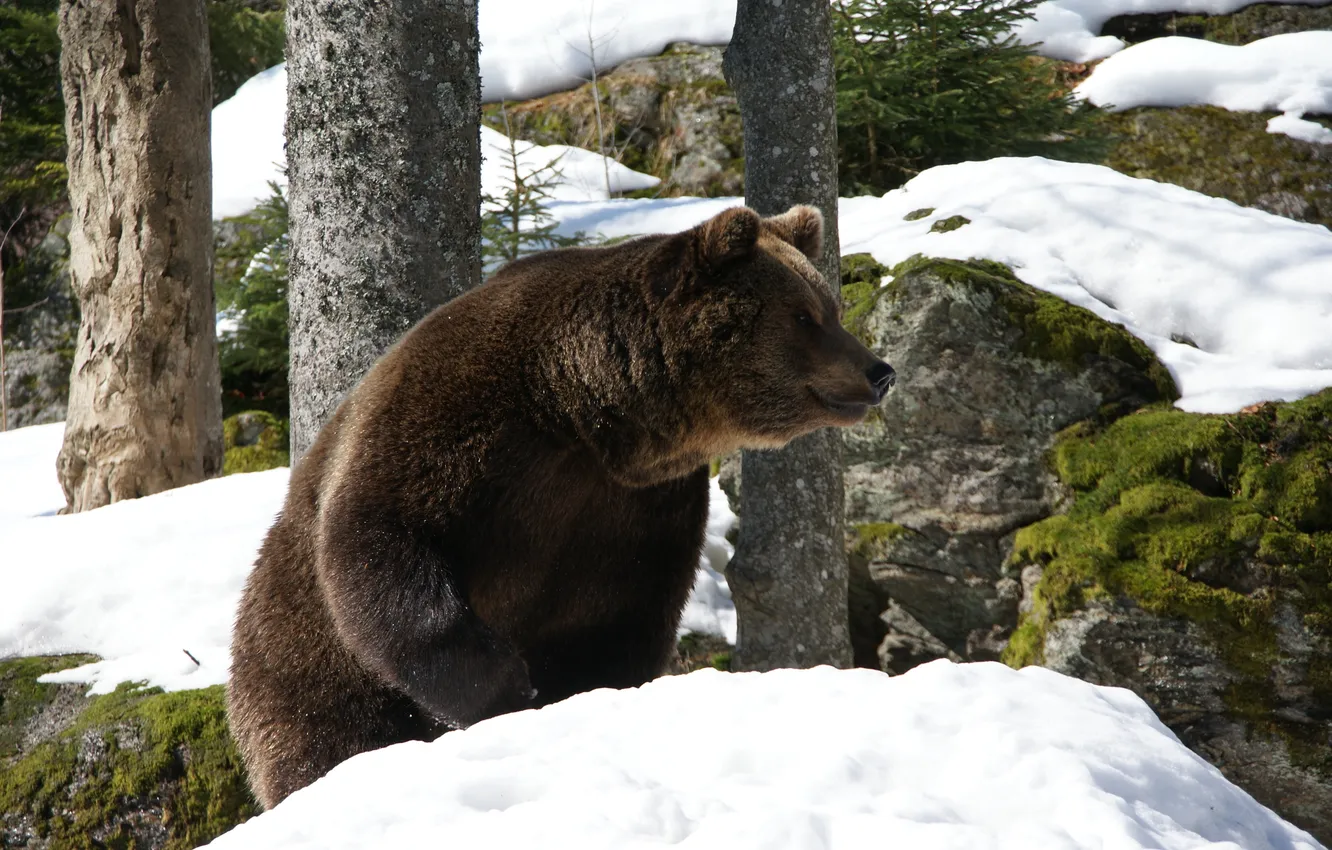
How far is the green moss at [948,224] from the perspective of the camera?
6.14 metres

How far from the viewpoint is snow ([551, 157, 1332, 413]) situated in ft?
16.9

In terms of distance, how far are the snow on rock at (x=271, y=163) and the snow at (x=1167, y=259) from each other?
643cm

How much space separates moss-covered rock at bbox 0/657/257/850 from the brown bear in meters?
1.02

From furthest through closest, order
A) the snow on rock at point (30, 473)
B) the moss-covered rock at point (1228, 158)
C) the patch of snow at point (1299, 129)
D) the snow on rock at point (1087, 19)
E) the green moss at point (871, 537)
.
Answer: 1. the snow on rock at point (1087, 19)
2. the patch of snow at point (1299, 129)
3. the moss-covered rock at point (1228, 158)
4. the snow on rock at point (30, 473)
5. the green moss at point (871, 537)

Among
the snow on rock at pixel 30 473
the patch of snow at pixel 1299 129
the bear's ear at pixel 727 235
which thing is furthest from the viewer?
the patch of snow at pixel 1299 129

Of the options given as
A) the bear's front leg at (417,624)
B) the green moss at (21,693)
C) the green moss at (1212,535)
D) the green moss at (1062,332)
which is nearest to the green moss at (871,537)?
the green moss at (1212,535)

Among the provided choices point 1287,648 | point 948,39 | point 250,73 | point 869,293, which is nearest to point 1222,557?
point 1287,648

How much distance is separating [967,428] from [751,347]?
2.27 metres

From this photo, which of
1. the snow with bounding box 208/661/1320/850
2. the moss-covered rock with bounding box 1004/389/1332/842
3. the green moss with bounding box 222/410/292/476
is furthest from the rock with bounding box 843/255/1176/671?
the green moss with bounding box 222/410/292/476

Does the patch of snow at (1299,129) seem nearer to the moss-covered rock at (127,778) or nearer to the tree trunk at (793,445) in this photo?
the tree trunk at (793,445)

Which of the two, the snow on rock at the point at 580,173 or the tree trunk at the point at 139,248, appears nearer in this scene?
the tree trunk at the point at 139,248

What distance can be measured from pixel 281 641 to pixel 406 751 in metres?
1.46

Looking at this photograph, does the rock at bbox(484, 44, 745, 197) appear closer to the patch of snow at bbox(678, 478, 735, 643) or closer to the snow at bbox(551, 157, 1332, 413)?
the snow at bbox(551, 157, 1332, 413)

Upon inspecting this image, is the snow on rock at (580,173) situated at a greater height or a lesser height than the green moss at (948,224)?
greater
